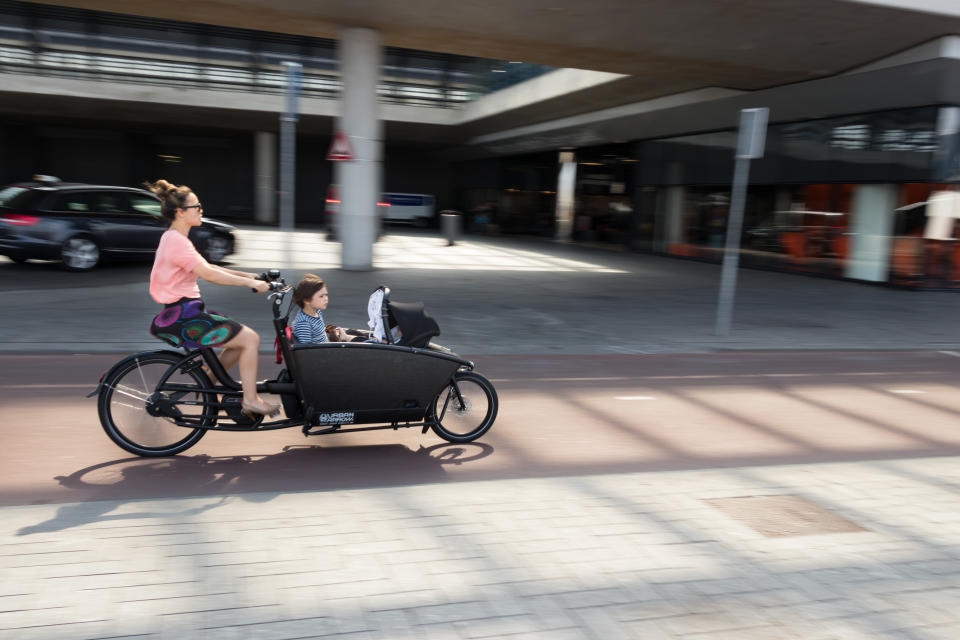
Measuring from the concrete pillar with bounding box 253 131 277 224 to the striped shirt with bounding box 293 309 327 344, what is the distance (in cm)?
3363

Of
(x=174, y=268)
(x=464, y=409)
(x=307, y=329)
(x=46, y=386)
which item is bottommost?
(x=46, y=386)

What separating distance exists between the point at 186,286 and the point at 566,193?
90.3 ft

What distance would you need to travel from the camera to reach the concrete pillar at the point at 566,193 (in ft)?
99.7

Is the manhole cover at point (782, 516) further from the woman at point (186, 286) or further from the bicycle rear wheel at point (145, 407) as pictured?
the bicycle rear wheel at point (145, 407)

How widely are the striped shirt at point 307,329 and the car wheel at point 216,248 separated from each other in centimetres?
1193

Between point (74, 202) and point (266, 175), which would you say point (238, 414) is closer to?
point (74, 202)

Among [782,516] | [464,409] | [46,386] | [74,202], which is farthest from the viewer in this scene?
[74,202]

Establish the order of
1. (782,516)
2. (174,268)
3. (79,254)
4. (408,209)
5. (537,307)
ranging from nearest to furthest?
(782,516), (174,268), (537,307), (79,254), (408,209)

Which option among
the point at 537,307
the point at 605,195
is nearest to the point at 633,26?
the point at 537,307

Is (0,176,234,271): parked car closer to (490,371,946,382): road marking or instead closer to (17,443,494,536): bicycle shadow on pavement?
(490,371,946,382): road marking

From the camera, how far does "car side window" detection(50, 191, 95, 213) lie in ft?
43.1

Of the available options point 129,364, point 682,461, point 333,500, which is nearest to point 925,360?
point 682,461

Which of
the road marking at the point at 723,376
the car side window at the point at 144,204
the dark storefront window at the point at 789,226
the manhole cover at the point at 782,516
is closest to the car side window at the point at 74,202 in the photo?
the car side window at the point at 144,204

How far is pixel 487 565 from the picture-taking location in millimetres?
3424
